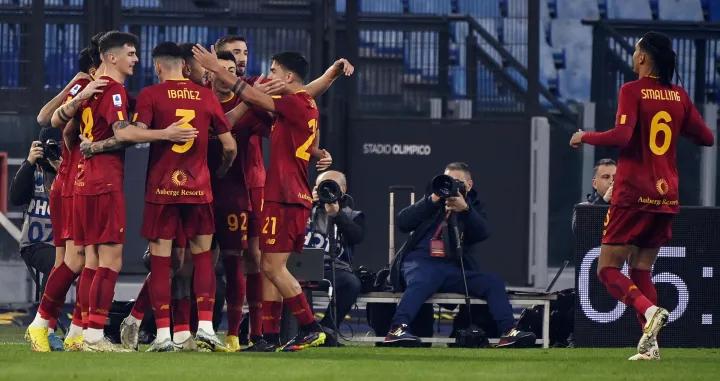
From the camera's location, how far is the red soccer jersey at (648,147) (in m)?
9.05

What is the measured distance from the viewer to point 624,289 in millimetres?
9055

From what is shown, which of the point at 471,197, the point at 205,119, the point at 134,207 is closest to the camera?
the point at 205,119

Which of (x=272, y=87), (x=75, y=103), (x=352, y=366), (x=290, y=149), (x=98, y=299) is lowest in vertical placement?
(x=352, y=366)

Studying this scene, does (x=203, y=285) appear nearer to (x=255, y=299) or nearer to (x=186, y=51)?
(x=255, y=299)

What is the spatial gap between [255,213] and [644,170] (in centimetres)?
255

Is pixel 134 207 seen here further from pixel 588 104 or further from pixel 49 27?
pixel 588 104

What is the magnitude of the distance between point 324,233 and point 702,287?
10.0ft

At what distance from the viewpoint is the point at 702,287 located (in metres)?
11.1

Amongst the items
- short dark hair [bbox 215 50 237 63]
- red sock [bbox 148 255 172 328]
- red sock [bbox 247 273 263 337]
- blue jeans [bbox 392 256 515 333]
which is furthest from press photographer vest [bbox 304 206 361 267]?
red sock [bbox 148 255 172 328]

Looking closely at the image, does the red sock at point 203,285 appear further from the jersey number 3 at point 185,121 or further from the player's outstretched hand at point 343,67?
the player's outstretched hand at point 343,67

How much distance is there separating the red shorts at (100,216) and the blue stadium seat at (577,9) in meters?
8.48

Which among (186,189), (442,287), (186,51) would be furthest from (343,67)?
(442,287)

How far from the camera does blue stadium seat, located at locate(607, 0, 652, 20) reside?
16188mm

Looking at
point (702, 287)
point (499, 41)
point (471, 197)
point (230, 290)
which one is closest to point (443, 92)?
point (499, 41)
